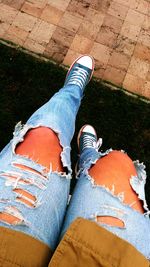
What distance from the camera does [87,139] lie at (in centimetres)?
235

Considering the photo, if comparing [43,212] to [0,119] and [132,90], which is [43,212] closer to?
[0,119]

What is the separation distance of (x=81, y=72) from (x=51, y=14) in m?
0.79

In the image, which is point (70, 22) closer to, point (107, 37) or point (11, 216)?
point (107, 37)

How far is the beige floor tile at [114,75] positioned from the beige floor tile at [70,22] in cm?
44

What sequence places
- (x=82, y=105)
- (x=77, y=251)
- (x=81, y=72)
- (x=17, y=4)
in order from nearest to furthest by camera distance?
1. (x=77, y=251)
2. (x=81, y=72)
3. (x=82, y=105)
4. (x=17, y=4)

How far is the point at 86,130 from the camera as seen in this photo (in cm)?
247

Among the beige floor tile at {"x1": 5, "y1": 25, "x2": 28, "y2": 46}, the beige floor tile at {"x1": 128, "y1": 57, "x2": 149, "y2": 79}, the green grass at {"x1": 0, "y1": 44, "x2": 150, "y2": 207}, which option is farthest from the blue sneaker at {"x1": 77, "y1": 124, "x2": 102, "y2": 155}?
the beige floor tile at {"x1": 5, "y1": 25, "x2": 28, "y2": 46}

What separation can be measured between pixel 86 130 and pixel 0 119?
0.59m

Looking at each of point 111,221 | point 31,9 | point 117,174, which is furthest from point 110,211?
point 31,9

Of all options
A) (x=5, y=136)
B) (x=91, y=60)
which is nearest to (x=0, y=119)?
(x=5, y=136)

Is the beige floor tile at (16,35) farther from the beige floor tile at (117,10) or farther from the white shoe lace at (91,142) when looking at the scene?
the white shoe lace at (91,142)

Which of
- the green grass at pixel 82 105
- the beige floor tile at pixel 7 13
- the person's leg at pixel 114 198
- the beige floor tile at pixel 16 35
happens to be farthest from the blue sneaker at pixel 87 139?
the beige floor tile at pixel 7 13

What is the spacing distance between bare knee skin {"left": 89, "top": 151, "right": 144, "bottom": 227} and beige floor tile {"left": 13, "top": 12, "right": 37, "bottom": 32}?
1.55 m

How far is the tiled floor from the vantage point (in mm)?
2861
